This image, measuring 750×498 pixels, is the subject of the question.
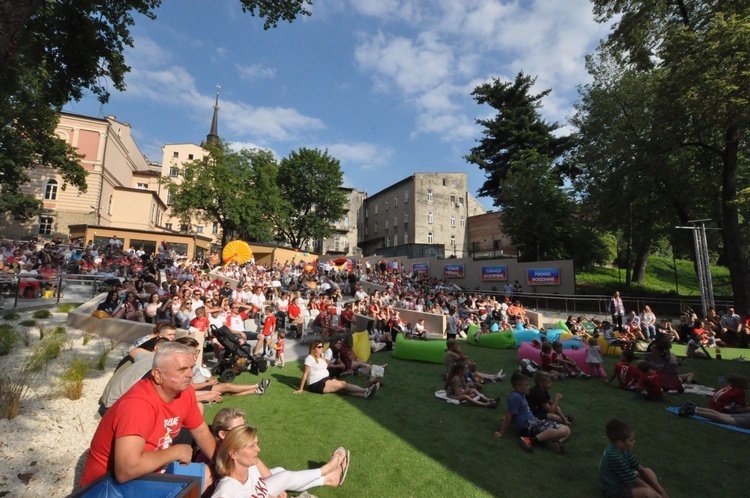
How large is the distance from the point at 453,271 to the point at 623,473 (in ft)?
85.8

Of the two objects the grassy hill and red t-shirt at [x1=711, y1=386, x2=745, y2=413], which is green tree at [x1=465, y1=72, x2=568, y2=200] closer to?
the grassy hill

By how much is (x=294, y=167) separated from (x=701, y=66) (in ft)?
138

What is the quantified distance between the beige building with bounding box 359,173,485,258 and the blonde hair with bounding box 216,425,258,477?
43.6 metres

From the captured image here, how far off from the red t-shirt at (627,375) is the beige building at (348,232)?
5339cm

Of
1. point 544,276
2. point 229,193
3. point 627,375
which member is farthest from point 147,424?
point 229,193

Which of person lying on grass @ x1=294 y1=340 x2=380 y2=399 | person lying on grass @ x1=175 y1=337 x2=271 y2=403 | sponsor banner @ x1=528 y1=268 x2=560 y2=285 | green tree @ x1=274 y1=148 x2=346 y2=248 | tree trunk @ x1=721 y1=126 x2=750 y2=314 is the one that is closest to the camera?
person lying on grass @ x1=175 y1=337 x2=271 y2=403

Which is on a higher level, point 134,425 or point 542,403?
point 134,425

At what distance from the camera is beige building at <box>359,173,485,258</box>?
166ft

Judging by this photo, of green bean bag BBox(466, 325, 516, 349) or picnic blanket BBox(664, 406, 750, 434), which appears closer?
picnic blanket BBox(664, 406, 750, 434)

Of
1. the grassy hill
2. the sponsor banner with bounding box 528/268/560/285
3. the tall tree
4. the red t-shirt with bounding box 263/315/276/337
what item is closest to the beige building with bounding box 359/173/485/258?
the grassy hill

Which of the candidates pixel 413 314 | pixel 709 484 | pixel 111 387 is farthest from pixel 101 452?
pixel 413 314

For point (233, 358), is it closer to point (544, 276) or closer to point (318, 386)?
point (318, 386)

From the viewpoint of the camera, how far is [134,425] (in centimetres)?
252

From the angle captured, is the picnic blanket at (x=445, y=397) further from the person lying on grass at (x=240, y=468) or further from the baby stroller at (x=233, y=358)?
the person lying on grass at (x=240, y=468)
